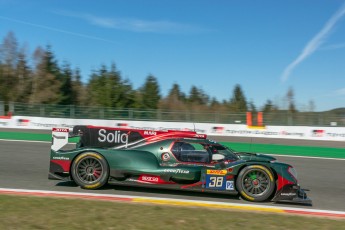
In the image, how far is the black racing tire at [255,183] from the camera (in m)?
6.67

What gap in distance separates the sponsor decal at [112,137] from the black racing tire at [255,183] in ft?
7.54

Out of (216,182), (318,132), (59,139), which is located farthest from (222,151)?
(318,132)

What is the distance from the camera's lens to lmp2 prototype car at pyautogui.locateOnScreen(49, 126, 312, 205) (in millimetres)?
6707

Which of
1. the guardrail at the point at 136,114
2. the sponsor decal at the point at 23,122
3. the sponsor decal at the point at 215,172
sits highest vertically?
the guardrail at the point at 136,114

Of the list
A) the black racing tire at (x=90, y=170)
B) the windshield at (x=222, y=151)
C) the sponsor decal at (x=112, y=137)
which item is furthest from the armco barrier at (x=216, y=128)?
the black racing tire at (x=90, y=170)

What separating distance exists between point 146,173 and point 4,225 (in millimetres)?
3021

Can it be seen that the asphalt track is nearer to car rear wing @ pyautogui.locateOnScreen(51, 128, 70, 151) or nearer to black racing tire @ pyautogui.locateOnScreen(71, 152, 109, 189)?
black racing tire @ pyautogui.locateOnScreen(71, 152, 109, 189)

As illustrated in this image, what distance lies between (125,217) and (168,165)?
221cm

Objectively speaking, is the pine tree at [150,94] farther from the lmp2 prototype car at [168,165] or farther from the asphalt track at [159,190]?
the lmp2 prototype car at [168,165]

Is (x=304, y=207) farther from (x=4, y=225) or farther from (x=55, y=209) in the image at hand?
(x=4, y=225)

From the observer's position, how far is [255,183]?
22.2 feet

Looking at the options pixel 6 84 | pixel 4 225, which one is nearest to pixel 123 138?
pixel 4 225

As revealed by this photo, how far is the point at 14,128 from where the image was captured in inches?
1079

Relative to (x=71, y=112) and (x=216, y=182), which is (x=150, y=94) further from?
(x=216, y=182)
